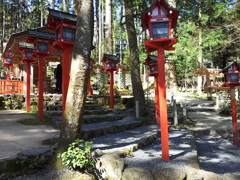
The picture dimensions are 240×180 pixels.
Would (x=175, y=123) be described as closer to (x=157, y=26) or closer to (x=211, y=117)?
(x=211, y=117)

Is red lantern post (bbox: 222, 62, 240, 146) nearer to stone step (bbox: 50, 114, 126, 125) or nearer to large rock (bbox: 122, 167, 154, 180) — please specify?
stone step (bbox: 50, 114, 126, 125)

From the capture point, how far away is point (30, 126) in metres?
5.79

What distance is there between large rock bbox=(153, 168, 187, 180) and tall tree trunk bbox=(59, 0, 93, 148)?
55.5 inches

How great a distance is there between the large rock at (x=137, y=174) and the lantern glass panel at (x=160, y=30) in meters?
2.32

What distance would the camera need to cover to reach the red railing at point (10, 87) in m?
10.1

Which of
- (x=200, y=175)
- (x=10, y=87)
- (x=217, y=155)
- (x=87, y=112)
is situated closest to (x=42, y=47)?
(x=87, y=112)

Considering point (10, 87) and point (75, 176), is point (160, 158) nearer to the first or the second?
point (75, 176)

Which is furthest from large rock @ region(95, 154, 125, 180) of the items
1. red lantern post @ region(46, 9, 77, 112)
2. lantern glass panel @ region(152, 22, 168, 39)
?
lantern glass panel @ region(152, 22, 168, 39)

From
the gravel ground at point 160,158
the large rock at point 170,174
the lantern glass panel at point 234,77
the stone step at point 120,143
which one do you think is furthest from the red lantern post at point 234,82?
the large rock at point 170,174

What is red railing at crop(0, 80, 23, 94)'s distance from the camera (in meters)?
10.1

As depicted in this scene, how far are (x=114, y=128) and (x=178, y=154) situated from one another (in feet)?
7.11

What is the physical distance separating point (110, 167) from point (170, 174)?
90 centimetres

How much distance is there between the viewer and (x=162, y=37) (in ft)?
12.1

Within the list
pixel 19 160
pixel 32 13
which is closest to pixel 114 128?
pixel 19 160
